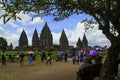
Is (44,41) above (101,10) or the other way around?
the other way around

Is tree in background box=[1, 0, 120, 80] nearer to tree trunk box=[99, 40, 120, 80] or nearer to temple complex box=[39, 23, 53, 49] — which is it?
tree trunk box=[99, 40, 120, 80]

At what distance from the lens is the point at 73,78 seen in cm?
2225

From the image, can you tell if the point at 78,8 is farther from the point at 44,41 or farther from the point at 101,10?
the point at 44,41

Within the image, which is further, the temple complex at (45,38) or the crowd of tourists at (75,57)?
the temple complex at (45,38)

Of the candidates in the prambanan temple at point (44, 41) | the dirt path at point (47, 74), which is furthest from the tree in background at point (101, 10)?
the prambanan temple at point (44, 41)

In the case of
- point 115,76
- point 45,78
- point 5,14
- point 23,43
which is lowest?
point 23,43

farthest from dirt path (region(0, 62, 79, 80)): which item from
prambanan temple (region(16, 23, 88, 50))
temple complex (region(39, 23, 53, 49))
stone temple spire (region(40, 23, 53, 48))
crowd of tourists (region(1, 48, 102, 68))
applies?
stone temple spire (region(40, 23, 53, 48))

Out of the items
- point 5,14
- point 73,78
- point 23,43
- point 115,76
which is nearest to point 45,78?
point 73,78

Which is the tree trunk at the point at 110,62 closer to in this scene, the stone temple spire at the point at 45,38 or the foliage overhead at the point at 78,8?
the foliage overhead at the point at 78,8

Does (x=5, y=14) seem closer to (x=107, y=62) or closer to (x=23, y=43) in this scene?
(x=107, y=62)

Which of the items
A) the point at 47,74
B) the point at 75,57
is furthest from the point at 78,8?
the point at 75,57

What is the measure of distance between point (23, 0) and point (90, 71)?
397 centimetres

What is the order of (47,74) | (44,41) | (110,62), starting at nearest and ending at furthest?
(110,62) → (47,74) → (44,41)

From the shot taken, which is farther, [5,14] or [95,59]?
[95,59]
